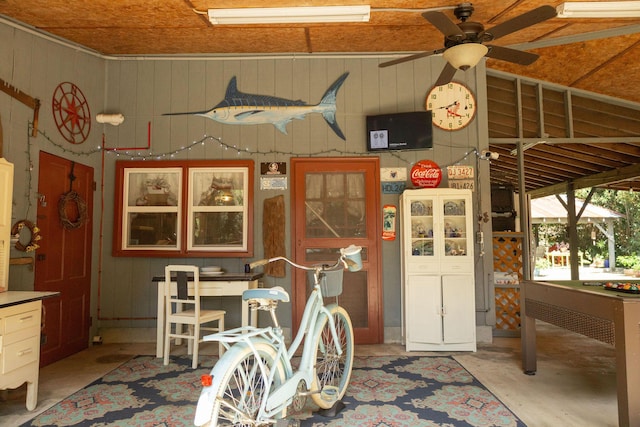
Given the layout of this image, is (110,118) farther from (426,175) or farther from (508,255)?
(508,255)

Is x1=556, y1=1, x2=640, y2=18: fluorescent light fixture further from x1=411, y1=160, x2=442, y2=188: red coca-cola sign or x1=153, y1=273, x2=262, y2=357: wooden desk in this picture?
x1=153, y1=273, x2=262, y2=357: wooden desk

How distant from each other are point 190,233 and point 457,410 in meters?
3.62

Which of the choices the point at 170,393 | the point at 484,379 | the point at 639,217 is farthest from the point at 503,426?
the point at 639,217

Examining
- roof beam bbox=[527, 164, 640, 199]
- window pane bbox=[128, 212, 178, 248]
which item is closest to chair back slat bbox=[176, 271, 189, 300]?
window pane bbox=[128, 212, 178, 248]

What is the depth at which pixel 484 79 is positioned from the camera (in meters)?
5.41

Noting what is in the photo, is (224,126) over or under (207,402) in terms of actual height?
over

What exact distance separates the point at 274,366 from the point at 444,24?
2847mm

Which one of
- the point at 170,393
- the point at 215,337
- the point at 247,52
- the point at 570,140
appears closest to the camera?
the point at 215,337

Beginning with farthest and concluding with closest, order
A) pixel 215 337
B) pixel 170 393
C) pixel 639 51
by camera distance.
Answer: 1. pixel 639 51
2. pixel 170 393
3. pixel 215 337

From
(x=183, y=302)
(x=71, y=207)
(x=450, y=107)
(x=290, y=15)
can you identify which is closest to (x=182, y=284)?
(x=183, y=302)

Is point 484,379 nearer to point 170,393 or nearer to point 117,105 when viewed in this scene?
point 170,393

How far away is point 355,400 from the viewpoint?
319 cm

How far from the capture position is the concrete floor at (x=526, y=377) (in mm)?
2965

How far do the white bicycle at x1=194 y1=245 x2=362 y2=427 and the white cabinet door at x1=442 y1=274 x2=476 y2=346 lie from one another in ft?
5.83
